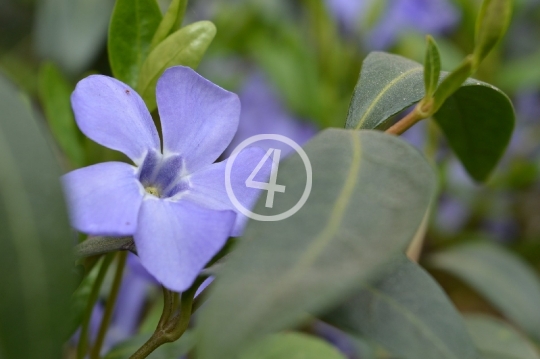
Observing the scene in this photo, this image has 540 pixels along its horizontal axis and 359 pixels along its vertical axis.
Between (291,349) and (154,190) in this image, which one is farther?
(291,349)

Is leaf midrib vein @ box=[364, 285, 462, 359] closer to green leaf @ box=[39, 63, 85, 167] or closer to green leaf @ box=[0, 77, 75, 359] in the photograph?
green leaf @ box=[0, 77, 75, 359]

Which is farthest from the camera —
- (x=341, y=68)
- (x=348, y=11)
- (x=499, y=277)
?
(x=348, y=11)

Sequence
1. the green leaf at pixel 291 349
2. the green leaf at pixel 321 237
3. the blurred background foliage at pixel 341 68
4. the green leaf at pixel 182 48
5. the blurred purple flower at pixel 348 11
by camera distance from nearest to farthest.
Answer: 1. the green leaf at pixel 321 237
2. the green leaf at pixel 182 48
3. the green leaf at pixel 291 349
4. the blurred background foliage at pixel 341 68
5. the blurred purple flower at pixel 348 11

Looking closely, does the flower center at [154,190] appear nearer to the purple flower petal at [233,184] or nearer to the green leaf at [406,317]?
the purple flower petal at [233,184]

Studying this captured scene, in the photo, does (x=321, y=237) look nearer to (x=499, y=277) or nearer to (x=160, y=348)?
(x=160, y=348)

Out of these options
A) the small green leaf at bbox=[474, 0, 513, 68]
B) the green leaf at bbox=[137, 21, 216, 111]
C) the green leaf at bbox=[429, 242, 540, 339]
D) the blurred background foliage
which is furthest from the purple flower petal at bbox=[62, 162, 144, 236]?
the blurred background foliage

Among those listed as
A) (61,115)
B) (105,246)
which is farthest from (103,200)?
(61,115)

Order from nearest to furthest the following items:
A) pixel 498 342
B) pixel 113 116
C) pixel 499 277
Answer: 1. pixel 113 116
2. pixel 498 342
3. pixel 499 277

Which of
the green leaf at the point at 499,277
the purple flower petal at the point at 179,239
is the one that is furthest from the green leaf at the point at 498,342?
the purple flower petal at the point at 179,239
